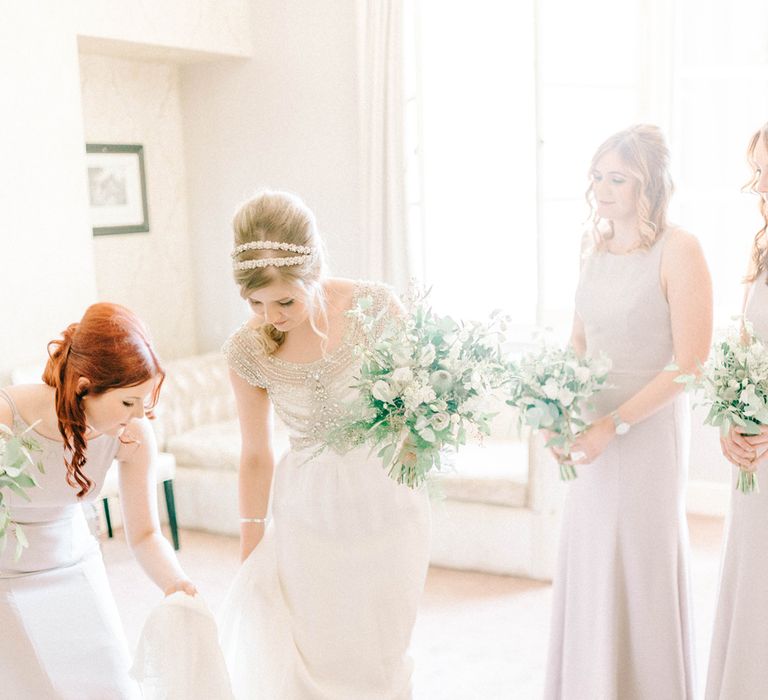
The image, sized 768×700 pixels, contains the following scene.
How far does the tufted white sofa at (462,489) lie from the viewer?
4.41 m

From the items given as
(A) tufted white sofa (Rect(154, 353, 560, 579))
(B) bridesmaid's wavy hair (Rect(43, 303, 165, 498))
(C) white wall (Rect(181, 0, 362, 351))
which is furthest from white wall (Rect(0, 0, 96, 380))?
(B) bridesmaid's wavy hair (Rect(43, 303, 165, 498))

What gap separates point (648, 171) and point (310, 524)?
1.36 metres

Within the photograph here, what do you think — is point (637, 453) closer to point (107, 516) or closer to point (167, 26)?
point (107, 516)

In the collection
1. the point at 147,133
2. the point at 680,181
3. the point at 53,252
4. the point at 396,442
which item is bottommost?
the point at 396,442

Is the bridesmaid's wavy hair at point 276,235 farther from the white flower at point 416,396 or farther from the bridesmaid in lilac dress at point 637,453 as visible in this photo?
the bridesmaid in lilac dress at point 637,453

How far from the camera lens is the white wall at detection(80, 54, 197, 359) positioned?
5801 mm

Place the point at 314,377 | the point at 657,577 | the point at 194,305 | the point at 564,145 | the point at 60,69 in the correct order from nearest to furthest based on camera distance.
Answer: the point at 314,377 < the point at 657,577 < the point at 60,69 < the point at 564,145 < the point at 194,305

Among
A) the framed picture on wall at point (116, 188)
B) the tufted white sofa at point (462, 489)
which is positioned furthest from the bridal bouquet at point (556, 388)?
the framed picture on wall at point (116, 188)

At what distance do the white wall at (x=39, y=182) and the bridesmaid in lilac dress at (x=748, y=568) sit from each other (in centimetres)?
364

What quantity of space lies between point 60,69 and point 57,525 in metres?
3.49

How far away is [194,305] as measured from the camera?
261 inches

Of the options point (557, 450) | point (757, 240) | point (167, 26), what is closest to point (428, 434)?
point (557, 450)

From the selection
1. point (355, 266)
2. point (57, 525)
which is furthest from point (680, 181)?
point (57, 525)

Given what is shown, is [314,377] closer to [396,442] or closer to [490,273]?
[396,442]
